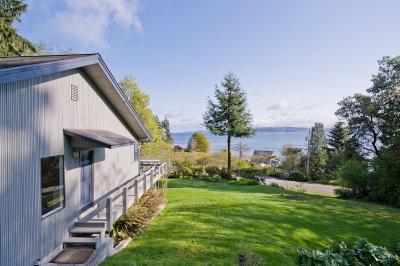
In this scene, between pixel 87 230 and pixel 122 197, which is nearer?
pixel 87 230

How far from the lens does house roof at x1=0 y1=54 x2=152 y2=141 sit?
568 centimetres

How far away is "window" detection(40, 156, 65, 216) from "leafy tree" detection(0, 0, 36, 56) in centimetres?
1853

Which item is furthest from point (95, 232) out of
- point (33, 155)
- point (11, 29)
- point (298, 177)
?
point (298, 177)

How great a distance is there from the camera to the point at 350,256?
9141 mm

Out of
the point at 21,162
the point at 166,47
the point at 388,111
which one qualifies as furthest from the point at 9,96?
the point at 388,111

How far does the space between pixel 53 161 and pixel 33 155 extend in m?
1.00

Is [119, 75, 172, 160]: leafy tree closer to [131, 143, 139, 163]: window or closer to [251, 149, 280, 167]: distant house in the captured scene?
[131, 143, 139, 163]: window

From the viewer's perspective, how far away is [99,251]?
6.86 m

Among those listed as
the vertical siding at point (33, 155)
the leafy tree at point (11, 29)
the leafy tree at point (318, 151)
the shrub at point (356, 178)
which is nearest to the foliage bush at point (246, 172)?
the leafy tree at point (318, 151)

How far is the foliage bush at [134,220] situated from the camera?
8716 mm

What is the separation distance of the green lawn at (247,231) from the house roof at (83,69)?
4.52 meters

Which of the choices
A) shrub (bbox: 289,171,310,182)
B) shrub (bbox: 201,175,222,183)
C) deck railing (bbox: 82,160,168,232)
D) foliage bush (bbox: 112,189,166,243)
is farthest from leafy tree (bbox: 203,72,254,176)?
foliage bush (bbox: 112,189,166,243)

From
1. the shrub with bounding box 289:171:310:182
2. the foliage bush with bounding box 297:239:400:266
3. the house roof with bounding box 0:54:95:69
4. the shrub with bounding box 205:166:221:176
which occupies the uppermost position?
the house roof with bounding box 0:54:95:69

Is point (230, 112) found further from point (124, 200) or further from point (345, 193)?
point (124, 200)
